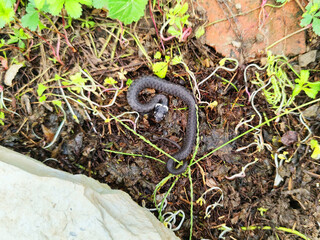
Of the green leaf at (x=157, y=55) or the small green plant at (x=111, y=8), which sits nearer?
the small green plant at (x=111, y=8)

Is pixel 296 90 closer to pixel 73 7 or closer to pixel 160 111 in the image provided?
pixel 160 111

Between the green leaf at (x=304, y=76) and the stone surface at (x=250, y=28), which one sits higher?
the stone surface at (x=250, y=28)

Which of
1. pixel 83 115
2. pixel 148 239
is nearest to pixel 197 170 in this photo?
pixel 148 239

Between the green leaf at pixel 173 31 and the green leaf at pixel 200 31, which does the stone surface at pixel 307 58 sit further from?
the green leaf at pixel 173 31

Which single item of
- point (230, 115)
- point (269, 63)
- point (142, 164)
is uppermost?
point (269, 63)

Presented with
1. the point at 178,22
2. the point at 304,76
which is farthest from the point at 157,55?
the point at 304,76

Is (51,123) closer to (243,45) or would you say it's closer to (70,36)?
(70,36)

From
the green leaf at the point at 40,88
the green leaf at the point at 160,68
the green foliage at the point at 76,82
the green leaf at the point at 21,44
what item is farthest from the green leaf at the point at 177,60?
the green leaf at the point at 21,44
